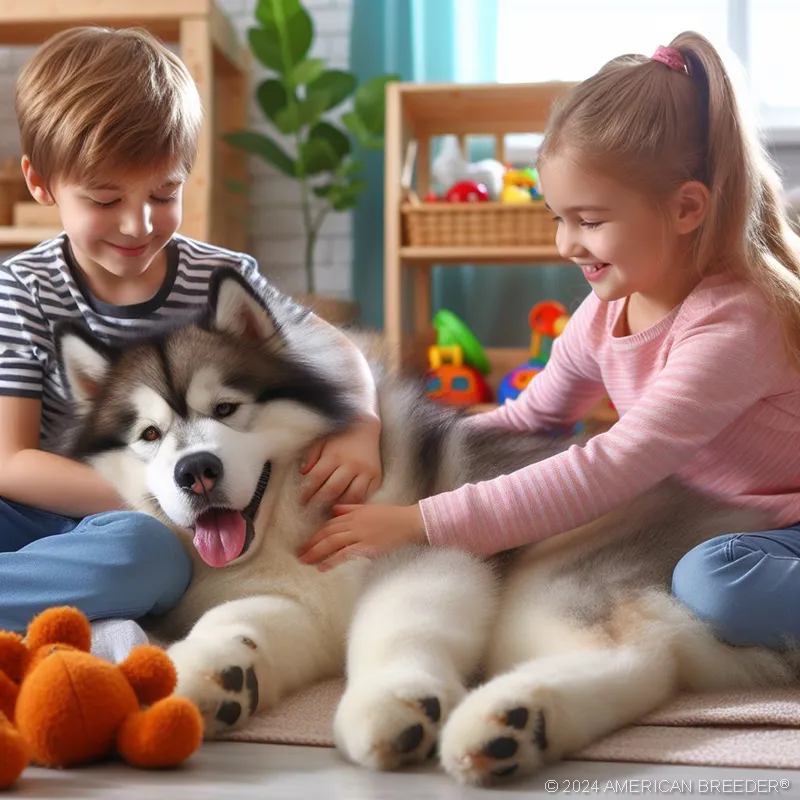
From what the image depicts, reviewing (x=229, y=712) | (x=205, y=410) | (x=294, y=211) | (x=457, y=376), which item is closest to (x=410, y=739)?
(x=229, y=712)

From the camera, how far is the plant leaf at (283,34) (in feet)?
13.8

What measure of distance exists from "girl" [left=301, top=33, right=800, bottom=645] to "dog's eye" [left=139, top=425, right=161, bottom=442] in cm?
29

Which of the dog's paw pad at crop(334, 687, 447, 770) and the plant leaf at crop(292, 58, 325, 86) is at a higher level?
the plant leaf at crop(292, 58, 325, 86)

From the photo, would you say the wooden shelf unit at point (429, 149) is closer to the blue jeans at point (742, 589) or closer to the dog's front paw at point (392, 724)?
the blue jeans at point (742, 589)

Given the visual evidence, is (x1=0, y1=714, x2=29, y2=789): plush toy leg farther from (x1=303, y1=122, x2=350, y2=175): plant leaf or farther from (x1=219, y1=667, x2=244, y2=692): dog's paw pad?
(x1=303, y1=122, x2=350, y2=175): plant leaf

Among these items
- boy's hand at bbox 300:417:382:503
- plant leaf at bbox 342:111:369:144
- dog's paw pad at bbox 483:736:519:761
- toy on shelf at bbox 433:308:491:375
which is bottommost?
toy on shelf at bbox 433:308:491:375

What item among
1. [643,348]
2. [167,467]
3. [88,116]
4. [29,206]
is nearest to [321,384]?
[167,467]

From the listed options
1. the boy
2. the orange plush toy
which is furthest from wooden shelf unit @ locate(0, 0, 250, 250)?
the orange plush toy

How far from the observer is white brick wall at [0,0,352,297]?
471cm

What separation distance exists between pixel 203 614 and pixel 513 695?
2.10 feet

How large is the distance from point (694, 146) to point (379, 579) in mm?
914

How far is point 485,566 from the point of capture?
1.55 meters

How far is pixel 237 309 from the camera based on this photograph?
5.51 ft
